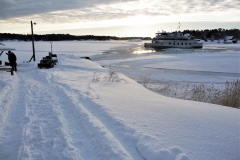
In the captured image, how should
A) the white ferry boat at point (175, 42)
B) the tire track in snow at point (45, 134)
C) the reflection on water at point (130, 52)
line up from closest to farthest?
the tire track in snow at point (45, 134), the reflection on water at point (130, 52), the white ferry boat at point (175, 42)

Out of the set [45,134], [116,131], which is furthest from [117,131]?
A: [45,134]

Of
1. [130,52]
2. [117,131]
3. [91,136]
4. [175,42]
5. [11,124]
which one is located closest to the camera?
[91,136]

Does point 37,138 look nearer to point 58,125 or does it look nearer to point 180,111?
point 58,125

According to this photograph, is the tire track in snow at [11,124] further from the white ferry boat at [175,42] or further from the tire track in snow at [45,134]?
the white ferry boat at [175,42]

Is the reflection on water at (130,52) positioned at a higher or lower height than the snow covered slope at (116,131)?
higher

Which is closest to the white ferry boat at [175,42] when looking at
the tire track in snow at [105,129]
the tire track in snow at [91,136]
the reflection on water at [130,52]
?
the reflection on water at [130,52]

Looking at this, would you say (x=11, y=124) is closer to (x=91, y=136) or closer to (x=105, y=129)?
(x=91, y=136)

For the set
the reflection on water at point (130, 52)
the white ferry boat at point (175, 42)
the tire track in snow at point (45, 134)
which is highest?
the white ferry boat at point (175, 42)

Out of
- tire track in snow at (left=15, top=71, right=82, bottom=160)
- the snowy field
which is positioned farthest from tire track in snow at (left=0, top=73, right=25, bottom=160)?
tire track in snow at (left=15, top=71, right=82, bottom=160)

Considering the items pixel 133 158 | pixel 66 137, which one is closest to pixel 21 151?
pixel 66 137

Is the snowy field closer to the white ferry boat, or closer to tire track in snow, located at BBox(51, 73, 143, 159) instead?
tire track in snow, located at BBox(51, 73, 143, 159)

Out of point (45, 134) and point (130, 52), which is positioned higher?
point (130, 52)

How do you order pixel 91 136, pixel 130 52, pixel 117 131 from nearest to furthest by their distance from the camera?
pixel 91 136 < pixel 117 131 < pixel 130 52

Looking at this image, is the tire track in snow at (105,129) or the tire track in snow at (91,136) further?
the tire track in snow at (105,129)
